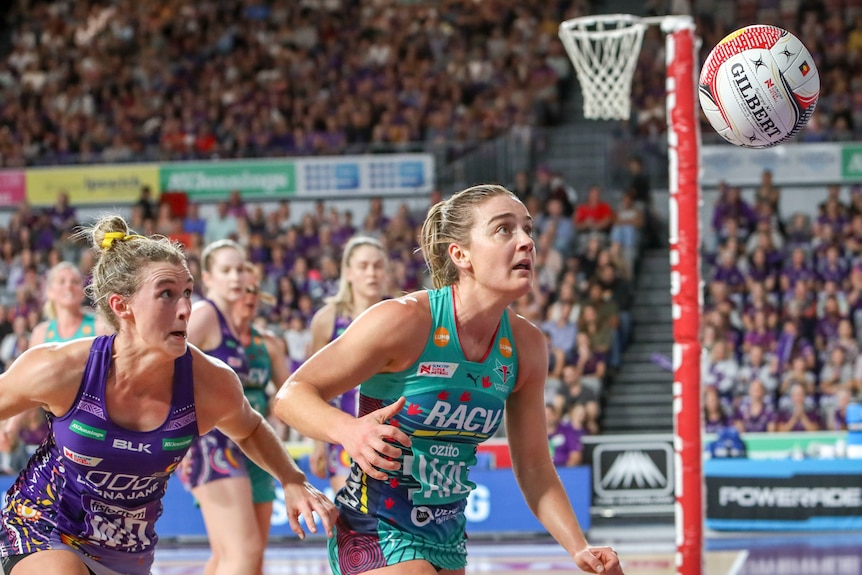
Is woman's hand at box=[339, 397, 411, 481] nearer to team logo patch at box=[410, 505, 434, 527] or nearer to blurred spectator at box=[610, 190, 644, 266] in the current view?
team logo patch at box=[410, 505, 434, 527]

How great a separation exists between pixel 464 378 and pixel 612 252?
39.1ft

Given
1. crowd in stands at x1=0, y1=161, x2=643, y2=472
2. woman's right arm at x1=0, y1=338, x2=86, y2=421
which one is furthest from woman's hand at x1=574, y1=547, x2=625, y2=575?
crowd in stands at x1=0, y1=161, x2=643, y2=472

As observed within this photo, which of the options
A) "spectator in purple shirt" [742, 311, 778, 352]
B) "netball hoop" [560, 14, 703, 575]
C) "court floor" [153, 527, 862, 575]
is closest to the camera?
"netball hoop" [560, 14, 703, 575]

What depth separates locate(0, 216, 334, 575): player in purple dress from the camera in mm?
3945

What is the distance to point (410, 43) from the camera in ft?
67.4

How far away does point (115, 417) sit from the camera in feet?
13.1

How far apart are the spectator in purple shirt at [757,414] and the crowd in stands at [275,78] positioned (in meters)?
6.45

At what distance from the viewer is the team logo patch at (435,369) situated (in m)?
3.87

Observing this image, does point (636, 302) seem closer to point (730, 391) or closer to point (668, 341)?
point (668, 341)

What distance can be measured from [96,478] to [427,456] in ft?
3.71

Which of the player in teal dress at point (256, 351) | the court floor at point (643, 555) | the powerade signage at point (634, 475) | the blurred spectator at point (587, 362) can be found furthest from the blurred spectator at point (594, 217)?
the player in teal dress at point (256, 351)

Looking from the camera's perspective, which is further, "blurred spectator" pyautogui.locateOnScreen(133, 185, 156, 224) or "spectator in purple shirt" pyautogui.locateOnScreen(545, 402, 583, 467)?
"blurred spectator" pyautogui.locateOnScreen(133, 185, 156, 224)

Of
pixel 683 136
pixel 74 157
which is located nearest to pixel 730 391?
pixel 683 136

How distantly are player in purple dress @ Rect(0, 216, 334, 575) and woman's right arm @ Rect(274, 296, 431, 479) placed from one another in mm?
379
